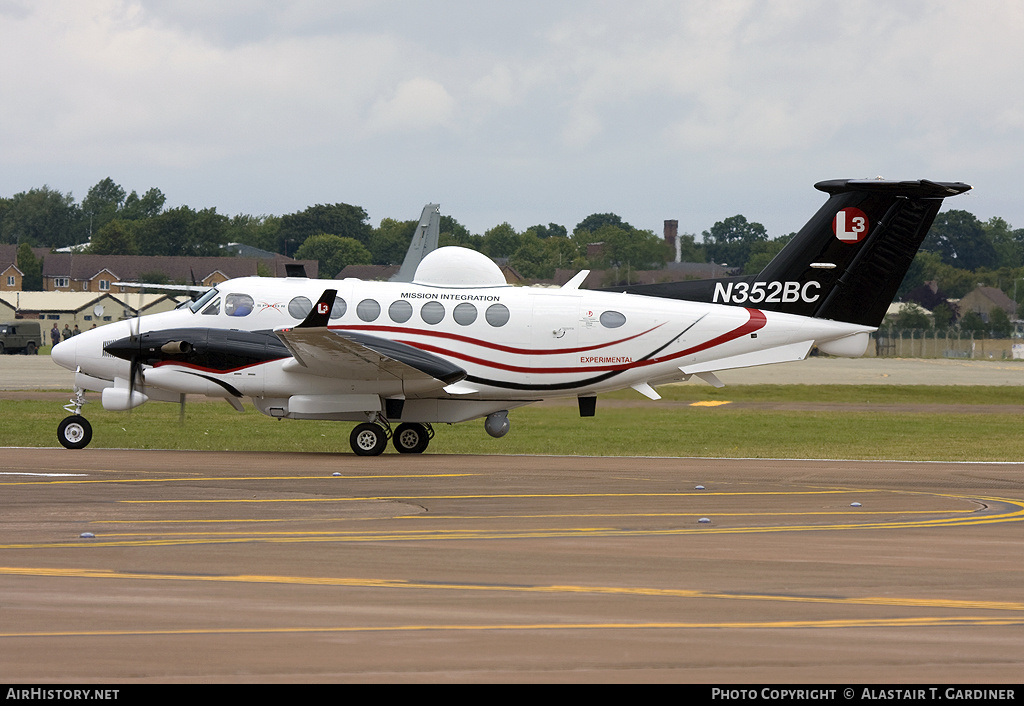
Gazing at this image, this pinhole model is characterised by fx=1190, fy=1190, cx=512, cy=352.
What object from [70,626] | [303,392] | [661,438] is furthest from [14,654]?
[661,438]

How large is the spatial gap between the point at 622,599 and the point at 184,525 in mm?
5953

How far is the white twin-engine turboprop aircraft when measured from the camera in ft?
76.2

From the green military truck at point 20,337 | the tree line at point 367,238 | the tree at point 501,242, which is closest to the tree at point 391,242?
the tree line at point 367,238

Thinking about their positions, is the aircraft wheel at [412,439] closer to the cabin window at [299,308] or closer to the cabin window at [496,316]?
the cabin window at [496,316]

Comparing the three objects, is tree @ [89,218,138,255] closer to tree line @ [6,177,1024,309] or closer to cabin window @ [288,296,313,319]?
tree line @ [6,177,1024,309]

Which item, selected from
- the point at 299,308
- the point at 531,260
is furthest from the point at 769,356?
the point at 531,260

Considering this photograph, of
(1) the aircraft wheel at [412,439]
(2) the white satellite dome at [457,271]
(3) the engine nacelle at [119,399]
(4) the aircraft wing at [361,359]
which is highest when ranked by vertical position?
(2) the white satellite dome at [457,271]

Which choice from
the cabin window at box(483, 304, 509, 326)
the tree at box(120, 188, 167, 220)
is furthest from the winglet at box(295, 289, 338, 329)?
the tree at box(120, 188, 167, 220)

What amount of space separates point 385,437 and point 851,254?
9827mm

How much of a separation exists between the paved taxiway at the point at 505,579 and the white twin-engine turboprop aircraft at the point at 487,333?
482 cm

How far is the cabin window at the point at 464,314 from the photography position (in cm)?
2378

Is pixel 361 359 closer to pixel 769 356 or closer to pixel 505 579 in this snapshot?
pixel 769 356

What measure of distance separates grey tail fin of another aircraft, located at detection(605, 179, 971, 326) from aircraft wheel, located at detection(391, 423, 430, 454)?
6968mm
